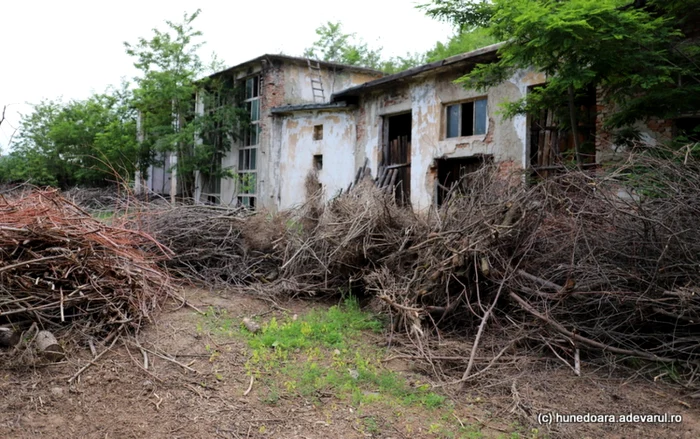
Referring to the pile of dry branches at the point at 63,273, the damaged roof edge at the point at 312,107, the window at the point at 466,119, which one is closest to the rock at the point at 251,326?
the pile of dry branches at the point at 63,273

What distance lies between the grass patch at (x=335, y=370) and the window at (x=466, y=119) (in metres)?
6.52

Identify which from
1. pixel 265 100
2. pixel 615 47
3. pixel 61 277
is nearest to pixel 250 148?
pixel 265 100

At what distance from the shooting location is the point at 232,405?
4.17m

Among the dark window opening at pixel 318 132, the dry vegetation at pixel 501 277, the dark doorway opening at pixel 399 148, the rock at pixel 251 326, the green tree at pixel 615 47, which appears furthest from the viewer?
the dark window opening at pixel 318 132

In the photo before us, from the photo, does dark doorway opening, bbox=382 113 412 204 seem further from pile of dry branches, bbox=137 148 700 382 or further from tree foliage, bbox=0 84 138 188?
tree foliage, bbox=0 84 138 188

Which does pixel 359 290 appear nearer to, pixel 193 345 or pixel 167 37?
pixel 193 345

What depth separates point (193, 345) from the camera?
518 centimetres

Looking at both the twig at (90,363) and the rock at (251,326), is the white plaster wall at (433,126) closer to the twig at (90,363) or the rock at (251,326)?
the rock at (251,326)

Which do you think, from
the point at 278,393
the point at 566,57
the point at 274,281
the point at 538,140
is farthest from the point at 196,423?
the point at 538,140

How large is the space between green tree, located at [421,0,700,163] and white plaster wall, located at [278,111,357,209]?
25.6 feet

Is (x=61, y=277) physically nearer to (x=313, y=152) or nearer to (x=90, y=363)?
(x=90, y=363)

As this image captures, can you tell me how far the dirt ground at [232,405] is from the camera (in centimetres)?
380

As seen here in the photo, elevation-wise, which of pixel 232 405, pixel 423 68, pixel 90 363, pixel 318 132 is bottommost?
pixel 232 405

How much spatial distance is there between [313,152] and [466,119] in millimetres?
5528
